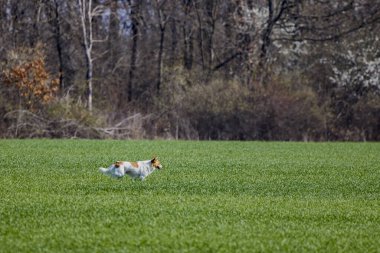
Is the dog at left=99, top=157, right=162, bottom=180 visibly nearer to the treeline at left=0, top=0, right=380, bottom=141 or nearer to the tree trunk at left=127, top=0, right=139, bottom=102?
the treeline at left=0, top=0, right=380, bottom=141

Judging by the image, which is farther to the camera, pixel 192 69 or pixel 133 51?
pixel 133 51

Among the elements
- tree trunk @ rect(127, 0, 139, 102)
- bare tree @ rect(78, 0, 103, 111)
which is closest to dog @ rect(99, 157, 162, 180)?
bare tree @ rect(78, 0, 103, 111)

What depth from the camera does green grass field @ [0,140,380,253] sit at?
10344 mm

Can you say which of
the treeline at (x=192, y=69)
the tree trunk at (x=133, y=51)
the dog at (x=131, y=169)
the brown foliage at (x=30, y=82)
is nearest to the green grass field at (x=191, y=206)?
the dog at (x=131, y=169)

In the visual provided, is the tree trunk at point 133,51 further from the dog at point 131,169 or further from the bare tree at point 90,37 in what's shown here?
the dog at point 131,169

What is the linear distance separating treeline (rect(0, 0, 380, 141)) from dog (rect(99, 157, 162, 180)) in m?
23.0

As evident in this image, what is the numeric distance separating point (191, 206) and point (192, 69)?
37.0 m

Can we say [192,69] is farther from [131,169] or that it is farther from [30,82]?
[131,169]

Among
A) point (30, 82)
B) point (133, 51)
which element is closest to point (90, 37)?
point (30, 82)

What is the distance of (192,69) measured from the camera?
50.2m

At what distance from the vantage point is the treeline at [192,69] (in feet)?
133

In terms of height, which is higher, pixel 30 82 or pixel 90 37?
pixel 90 37

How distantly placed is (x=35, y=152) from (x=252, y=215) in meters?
15.2

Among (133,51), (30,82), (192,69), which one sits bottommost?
(30,82)
